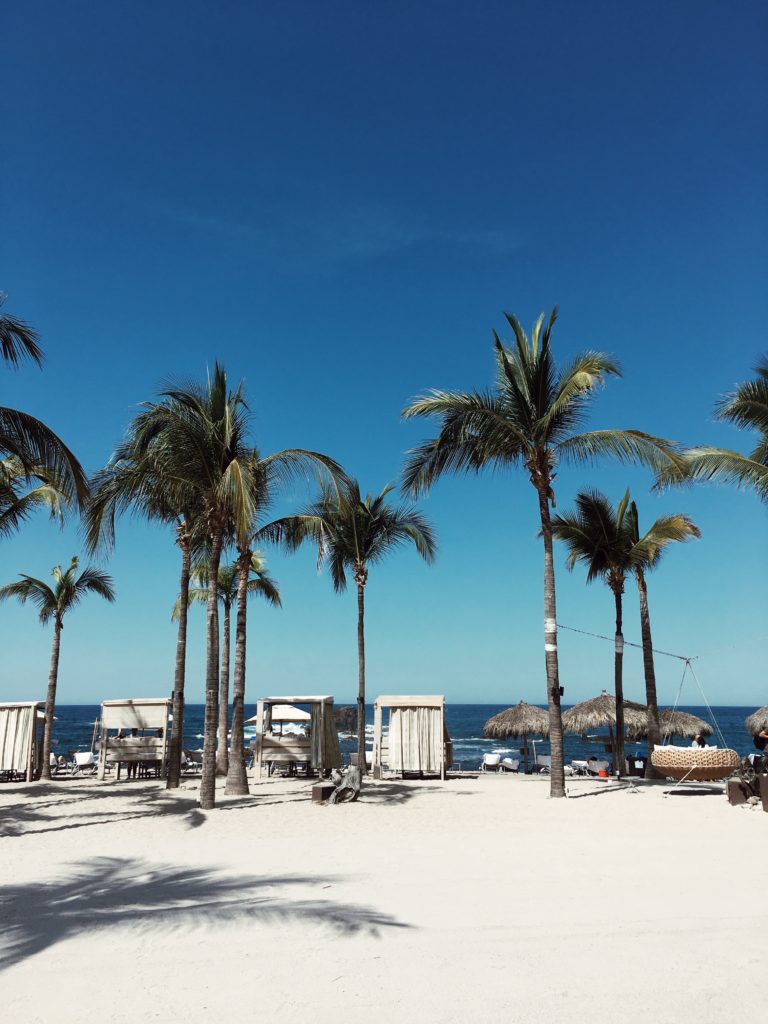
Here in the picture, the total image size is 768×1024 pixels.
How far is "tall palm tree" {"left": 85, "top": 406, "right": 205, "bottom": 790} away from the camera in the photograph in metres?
13.5

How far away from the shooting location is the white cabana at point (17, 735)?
1889 cm

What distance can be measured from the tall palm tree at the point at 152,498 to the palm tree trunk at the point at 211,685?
1.15 metres

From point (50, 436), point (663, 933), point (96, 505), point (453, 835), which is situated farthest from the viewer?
point (96, 505)

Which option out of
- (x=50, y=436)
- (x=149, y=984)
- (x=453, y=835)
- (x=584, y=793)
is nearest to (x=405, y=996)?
(x=149, y=984)

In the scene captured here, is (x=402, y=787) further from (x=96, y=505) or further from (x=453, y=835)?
(x=96, y=505)

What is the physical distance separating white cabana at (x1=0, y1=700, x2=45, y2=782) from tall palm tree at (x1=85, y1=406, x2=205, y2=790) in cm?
470

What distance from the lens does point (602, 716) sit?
28.2m

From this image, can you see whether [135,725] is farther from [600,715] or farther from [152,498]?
[600,715]

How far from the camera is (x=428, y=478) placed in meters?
15.9

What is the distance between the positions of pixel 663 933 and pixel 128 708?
16.6m

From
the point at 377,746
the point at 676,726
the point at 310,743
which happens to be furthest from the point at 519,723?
the point at 310,743

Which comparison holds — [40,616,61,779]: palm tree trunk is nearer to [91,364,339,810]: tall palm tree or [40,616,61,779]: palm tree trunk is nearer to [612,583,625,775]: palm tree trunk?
[91,364,339,810]: tall palm tree

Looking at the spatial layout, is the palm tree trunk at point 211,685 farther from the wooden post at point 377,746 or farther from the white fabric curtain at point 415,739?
the white fabric curtain at point 415,739

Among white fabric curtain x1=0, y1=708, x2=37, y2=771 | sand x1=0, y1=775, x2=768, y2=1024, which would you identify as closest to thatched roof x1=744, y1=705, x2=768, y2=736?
sand x1=0, y1=775, x2=768, y2=1024
